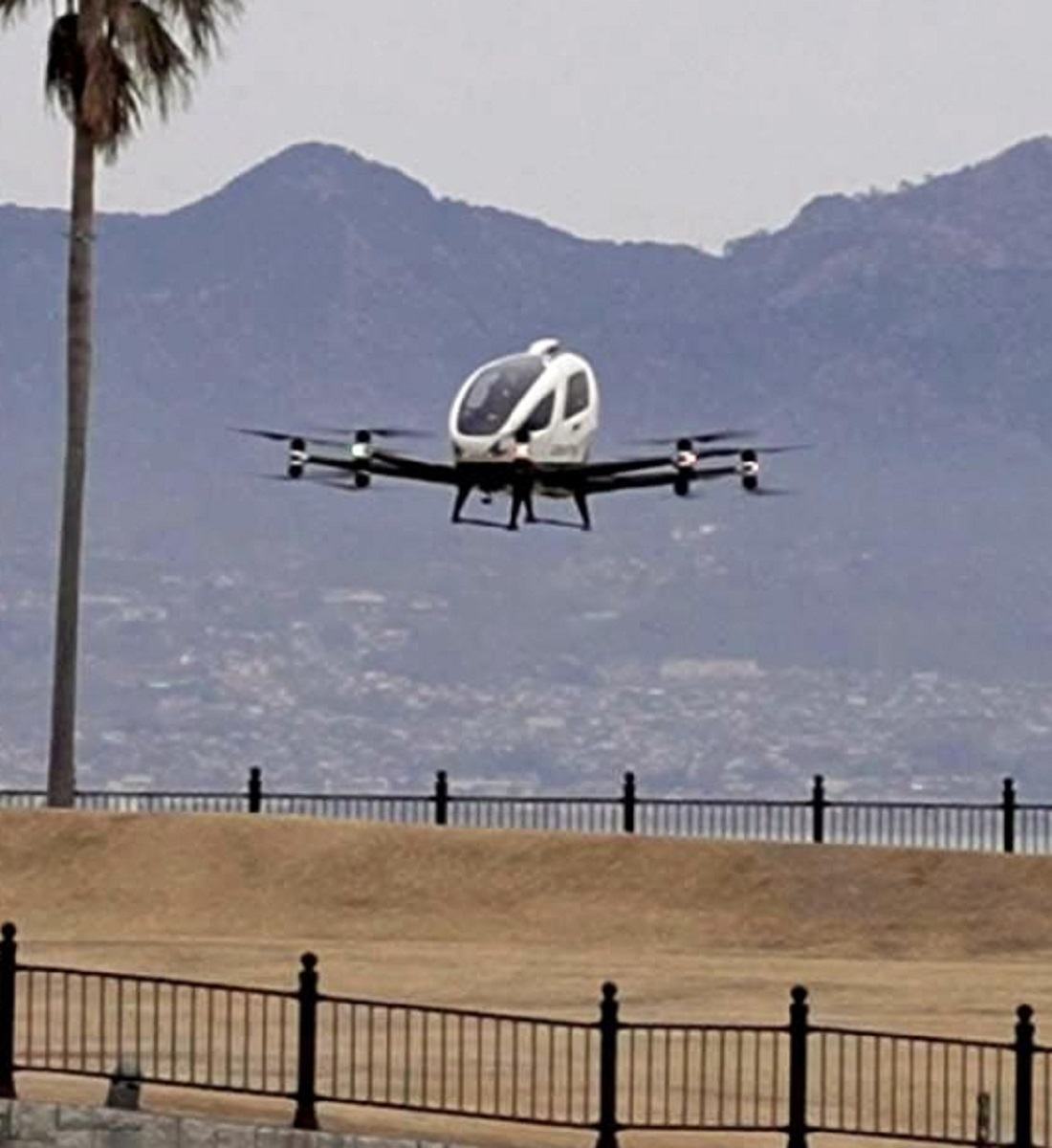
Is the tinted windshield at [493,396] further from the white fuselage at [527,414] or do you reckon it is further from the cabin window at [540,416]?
the cabin window at [540,416]

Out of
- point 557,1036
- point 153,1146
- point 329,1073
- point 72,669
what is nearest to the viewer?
point 153,1146

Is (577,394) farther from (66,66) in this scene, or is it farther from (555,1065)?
(555,1065)

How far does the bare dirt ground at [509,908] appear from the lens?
53844mm

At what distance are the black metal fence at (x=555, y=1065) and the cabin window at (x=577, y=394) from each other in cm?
2458

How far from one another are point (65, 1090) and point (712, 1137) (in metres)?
4.50

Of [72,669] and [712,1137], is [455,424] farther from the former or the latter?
[712,1137]

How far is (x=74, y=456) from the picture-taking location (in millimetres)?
71000

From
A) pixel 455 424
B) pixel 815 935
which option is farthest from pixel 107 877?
pixel 455 424

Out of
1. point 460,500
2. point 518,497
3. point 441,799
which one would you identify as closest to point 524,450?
point 518,497

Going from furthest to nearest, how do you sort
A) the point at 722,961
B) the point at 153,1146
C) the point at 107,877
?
the point at 107,877 < the point at 722,961 < the point at 153,1146

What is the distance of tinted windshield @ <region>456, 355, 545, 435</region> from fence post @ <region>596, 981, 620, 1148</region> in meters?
32.8

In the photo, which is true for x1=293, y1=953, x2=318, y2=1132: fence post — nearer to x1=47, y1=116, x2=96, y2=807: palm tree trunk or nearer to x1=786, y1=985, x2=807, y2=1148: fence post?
x1=786, y1=985, x2=807, y2=1148: fence post

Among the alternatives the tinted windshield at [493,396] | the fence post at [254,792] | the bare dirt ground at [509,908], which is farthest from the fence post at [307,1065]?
the tinted windshield at [493,396]

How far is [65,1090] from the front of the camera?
41.0 meters
